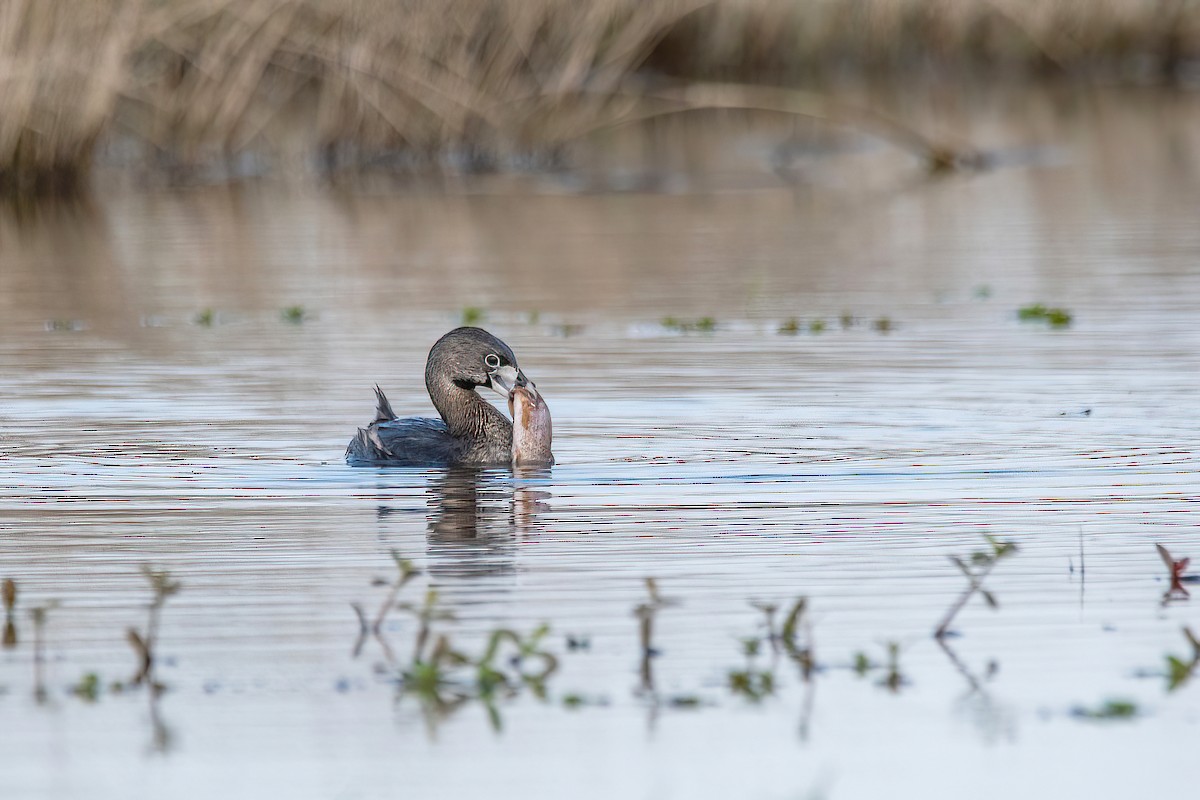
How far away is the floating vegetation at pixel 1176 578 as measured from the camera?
6215 millimetres

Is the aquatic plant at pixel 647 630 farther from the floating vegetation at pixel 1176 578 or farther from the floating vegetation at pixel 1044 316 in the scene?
the floating vegetation at pixel 1044 316

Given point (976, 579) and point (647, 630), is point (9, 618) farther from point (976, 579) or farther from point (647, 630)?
point (976, 579)

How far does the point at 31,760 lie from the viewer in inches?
194

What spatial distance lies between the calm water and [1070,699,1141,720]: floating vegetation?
1.8 inches

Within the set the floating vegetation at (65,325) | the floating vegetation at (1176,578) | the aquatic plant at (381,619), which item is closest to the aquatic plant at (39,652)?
the aquatic plant at (381,619)

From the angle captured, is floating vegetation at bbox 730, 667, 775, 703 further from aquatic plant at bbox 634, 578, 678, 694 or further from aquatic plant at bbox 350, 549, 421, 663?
aquatic plant at bbox 350, 549, 421, 663

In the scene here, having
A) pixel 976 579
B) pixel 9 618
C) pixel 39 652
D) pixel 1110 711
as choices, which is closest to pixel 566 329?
pixel 976 579

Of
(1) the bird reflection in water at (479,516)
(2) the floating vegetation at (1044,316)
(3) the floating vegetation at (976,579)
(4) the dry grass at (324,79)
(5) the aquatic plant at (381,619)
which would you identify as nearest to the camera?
(5) the aquatic plant at (381,619)

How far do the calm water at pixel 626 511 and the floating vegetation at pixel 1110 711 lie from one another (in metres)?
0.04

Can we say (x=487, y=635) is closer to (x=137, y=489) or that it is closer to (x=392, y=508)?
(x=392, y=508)

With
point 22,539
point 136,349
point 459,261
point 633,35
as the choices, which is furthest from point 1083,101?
point 22,539

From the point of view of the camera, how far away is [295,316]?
13.6m

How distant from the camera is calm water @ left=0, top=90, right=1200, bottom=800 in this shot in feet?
16.4

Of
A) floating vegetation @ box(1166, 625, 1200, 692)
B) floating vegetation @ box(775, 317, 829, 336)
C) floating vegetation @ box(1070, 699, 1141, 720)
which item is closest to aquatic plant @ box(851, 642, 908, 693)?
floating vegetation @ box(1070, 699, 1141, 720)
